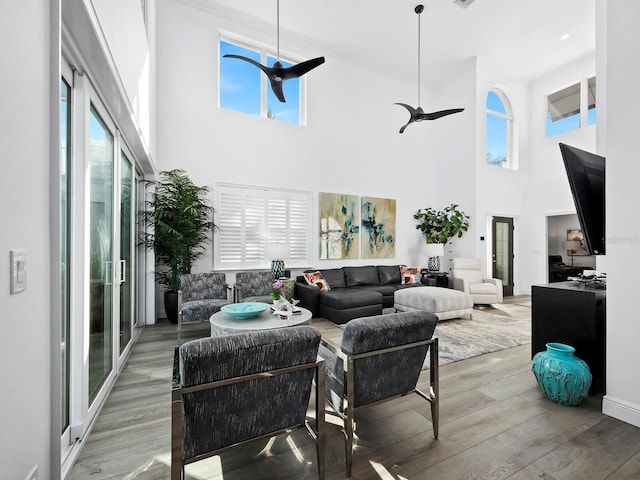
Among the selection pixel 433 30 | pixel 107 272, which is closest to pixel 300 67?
pixel 107 272

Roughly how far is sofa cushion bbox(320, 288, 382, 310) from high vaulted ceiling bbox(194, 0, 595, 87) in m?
4.73

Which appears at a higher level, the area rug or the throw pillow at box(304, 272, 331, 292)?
the throw pillow at box(304, 272, 331, 292)

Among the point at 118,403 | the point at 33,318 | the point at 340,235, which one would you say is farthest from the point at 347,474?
the point at 340,235

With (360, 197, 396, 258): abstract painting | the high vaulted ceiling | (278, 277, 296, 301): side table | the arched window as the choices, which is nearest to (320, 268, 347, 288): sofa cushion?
(278, 277, 296, 301): side table

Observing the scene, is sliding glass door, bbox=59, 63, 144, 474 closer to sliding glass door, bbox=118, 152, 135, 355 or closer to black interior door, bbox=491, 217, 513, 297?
sliding glass door, bbox=118, 152, 135, 355

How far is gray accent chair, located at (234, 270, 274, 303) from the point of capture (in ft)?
14.5

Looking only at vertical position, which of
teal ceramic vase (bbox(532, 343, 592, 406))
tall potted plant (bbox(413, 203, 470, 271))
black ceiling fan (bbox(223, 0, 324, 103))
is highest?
black ceiling fan (bbox(223, 0, 324, 103))

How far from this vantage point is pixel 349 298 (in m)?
4.69

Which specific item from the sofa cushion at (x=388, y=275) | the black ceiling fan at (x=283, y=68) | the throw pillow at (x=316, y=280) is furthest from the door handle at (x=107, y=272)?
the sofa cushion at (x=388, y=275)

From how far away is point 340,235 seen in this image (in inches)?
247

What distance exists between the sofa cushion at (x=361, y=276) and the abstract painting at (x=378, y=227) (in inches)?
20.5

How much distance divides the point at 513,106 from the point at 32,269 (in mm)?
9434

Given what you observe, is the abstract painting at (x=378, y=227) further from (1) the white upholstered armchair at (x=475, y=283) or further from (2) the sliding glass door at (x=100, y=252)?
(2) the sliding glass door at (x=100, y=252)

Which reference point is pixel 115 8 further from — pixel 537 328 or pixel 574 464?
pixel 537 328
